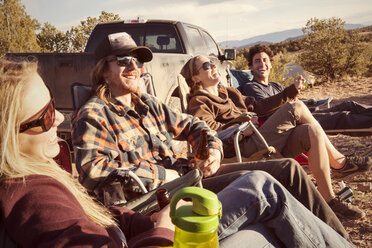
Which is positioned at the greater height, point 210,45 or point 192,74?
point 210,45

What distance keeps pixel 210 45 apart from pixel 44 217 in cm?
674

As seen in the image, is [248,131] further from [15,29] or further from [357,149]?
[15,29]

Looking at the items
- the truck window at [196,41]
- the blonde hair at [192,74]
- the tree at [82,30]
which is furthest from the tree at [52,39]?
the blonde hair at [192,74]

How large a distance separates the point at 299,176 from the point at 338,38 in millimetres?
13807

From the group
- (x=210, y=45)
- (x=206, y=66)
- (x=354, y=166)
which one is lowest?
(x=354, y=166)

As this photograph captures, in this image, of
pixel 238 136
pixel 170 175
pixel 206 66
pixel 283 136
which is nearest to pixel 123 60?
pixel 170 175

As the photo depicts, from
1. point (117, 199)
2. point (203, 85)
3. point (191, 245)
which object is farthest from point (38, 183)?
point (203, 85)

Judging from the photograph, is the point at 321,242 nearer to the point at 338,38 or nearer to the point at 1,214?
the point at 1,214

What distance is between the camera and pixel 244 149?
3268mm

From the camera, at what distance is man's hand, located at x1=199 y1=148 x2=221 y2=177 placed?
2489 mm

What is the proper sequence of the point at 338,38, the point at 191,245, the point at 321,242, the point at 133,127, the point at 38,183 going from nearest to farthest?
the point at 191,245 → the point at 38,183 → the point at 321,242 → the point at 133,127 → the point at 338,38

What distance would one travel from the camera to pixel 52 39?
18734mm

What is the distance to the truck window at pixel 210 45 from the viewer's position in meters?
7.18

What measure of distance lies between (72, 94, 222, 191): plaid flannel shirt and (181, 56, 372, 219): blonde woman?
78cm
